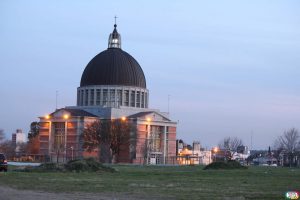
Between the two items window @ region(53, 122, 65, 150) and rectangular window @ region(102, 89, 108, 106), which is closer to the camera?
window @ region(53, 122, 65, 150)

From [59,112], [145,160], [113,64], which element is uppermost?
[113,64]

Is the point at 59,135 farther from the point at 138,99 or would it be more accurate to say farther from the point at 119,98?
the point at 138,99

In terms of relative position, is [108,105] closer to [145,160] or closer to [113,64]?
[113,64]

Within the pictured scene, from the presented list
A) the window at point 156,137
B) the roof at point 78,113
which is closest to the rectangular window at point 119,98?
the roof at point 78,113

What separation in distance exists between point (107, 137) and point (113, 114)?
15829 millimetres

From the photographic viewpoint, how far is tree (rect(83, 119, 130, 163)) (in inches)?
5340

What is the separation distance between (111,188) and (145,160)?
11227cm

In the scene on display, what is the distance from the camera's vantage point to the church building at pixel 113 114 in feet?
484

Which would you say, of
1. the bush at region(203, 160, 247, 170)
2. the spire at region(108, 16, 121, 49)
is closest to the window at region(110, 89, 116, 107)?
the spire at region(108, 16, 121, 49)

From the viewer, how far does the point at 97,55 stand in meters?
162

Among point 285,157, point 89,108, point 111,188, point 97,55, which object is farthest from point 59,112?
point 111,188

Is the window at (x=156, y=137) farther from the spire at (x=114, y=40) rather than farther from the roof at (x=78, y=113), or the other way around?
the spire at (x=114, y=40)

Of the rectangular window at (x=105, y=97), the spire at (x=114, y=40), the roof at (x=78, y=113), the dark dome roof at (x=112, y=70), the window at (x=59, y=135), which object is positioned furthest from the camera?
the spire at (x=114, y=40)

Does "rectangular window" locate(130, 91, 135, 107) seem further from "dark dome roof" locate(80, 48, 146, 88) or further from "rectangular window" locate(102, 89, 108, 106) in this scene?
"rectangular window" locate(102, 89, 108, 106)
